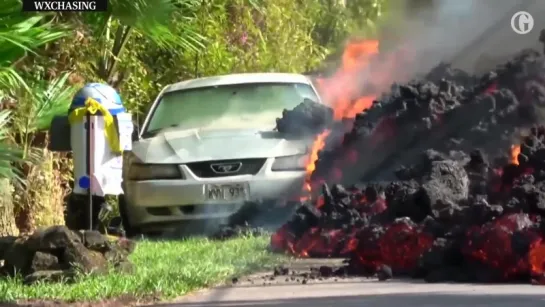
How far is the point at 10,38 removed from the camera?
9.05 m

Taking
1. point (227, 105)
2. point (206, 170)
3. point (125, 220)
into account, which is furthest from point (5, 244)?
point (227, 105)

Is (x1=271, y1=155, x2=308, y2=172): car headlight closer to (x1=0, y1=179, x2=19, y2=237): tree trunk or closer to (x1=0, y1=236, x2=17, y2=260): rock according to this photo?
(x1=0, y1=179, x2=19, y2=237): tree trunk

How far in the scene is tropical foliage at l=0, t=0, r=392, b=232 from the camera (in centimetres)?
979

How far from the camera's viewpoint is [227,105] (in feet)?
40.1

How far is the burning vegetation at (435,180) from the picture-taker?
783cm

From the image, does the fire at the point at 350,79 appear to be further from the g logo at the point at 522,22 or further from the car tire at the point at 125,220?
the car tire at the point at 125,220

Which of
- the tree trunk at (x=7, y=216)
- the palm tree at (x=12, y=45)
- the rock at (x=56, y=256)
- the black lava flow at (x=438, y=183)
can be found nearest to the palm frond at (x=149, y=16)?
the palm tree at (x=12, y=45)

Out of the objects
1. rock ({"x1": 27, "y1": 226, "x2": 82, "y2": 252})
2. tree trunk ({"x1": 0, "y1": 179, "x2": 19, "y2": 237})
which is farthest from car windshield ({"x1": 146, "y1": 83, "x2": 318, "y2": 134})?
rock ({"x1": 27, "y1": 226, "x2": 82, "y2": 252})

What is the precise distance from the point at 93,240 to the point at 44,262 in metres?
0.39

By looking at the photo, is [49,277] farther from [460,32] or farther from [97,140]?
[460,32]

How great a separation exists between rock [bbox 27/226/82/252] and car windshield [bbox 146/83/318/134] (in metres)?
4.14

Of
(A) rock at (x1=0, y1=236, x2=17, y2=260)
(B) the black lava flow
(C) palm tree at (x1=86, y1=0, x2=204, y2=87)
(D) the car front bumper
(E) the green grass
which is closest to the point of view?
(E) the green grass

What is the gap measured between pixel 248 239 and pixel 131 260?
62.6 inches

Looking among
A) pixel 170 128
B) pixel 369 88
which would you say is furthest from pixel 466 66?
pixel 170 128
